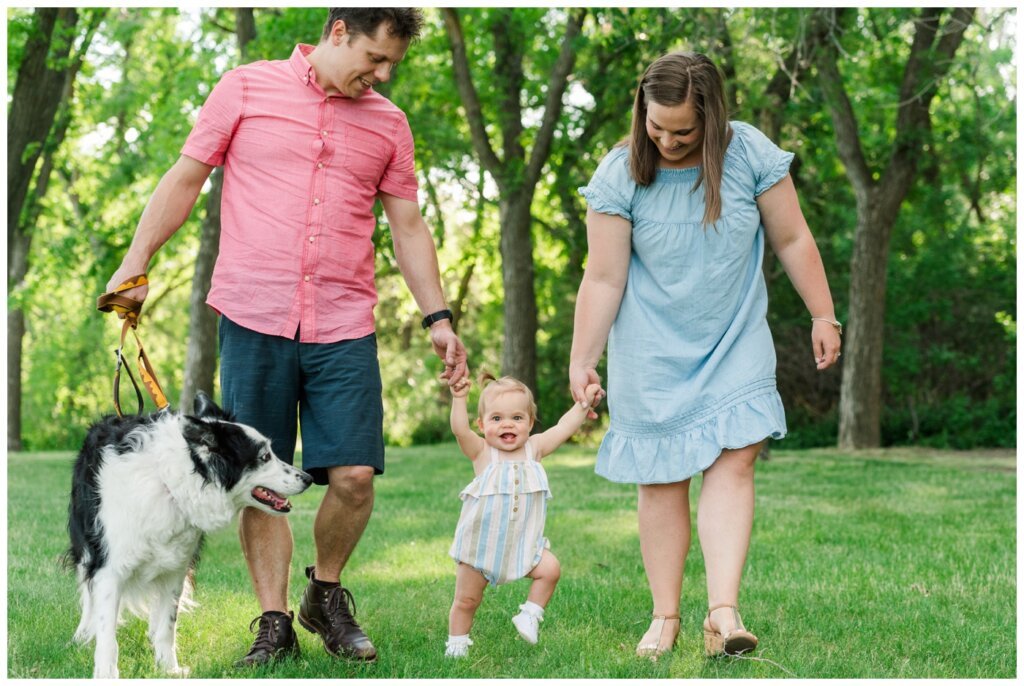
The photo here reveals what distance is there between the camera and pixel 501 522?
157 inches

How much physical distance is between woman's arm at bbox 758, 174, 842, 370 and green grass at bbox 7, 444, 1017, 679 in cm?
111

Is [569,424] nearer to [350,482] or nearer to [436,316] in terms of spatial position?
[436,316]

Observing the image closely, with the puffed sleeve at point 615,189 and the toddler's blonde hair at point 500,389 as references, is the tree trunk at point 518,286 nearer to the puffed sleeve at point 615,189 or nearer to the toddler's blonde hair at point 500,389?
the toddler's blonde hair at point 500,389

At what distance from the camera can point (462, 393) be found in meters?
4.02

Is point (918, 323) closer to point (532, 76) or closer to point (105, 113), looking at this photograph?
point (532, 76)

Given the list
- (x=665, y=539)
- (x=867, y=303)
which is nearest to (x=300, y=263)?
(x=665, y=539)

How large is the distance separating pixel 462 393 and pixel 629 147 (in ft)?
3.47

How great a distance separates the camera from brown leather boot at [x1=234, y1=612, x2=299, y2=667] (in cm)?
378

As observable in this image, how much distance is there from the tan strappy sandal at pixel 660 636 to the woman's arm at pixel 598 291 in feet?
2.78

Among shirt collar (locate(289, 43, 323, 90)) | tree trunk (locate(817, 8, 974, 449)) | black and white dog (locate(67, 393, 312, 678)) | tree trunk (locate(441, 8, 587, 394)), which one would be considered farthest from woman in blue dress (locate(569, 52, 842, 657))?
tree trunk (locate(441, 8, 587, 394))

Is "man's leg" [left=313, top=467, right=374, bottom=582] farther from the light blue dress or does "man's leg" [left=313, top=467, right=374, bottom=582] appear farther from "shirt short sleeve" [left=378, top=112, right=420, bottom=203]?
"shirt short sleeve" [left=378, top=112, right=420, bottom=203]

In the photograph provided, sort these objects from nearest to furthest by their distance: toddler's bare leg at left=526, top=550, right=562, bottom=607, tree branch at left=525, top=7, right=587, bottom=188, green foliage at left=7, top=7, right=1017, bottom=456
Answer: toddler's bare leg at left=526, top=550, right=562, bottom=607 < tree branch at left=525, top=7, right=587, bottom=188 < green foliage at left=7, top=7, right=1017, bottom=456

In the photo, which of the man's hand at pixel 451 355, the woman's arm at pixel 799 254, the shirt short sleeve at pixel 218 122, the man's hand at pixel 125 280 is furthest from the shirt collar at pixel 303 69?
the woman's arm at pixel 799 254

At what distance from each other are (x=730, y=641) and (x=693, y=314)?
1110 millimetres
